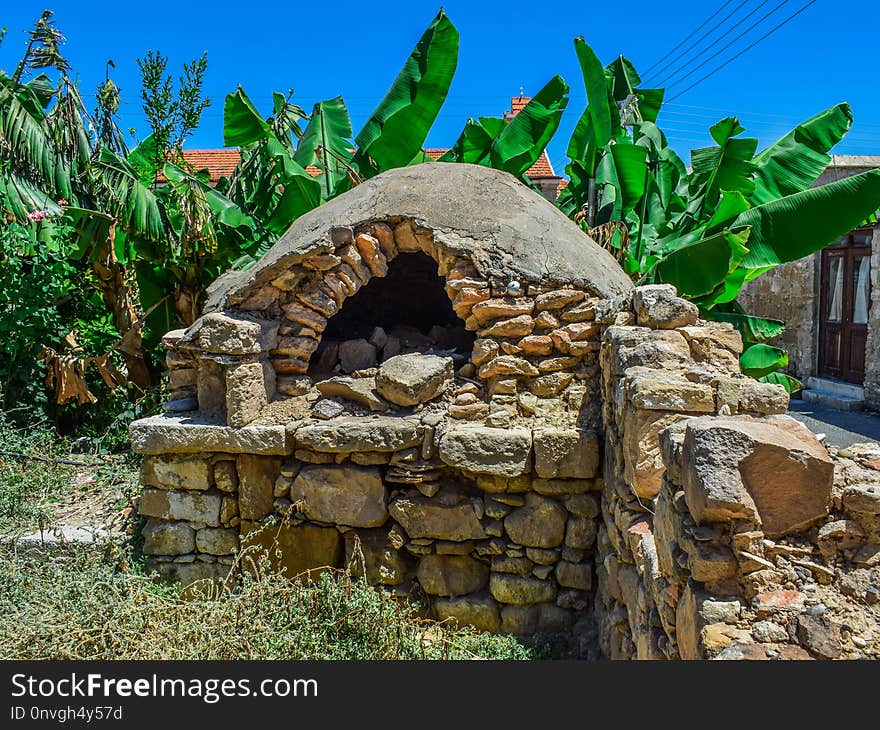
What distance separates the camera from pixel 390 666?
2.79 m

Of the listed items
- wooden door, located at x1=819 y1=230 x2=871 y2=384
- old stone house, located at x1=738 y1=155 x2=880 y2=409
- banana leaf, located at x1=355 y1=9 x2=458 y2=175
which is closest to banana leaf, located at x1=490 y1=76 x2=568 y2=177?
banana leaf, located at x1=355 y1=9 x2=458 y2=175

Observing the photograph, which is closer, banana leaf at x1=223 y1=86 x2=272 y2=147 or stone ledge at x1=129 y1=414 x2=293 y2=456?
stone ledge at x1=129 y1=414 x2=293 y2=456

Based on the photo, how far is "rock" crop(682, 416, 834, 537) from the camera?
2340 millimetres

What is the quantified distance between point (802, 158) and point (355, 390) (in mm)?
5262

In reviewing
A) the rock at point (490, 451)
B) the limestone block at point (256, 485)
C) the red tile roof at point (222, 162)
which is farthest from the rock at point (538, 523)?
the red tile roof at point (222, 162)

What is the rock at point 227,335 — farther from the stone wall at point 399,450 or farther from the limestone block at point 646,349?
the limestone block at point 646,349

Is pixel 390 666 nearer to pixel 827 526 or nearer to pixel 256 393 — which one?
pixel 827 526

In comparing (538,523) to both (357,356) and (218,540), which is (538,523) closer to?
(357,356)

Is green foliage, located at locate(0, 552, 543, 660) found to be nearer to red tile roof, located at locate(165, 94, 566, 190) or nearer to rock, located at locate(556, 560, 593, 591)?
rock, located at locate(556, 560, 593, 591)

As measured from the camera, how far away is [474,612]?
477cm

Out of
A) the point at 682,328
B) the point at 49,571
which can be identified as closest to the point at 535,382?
the point at 682,328

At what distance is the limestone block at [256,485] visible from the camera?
198 inches

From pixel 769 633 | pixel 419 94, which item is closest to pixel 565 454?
pixel 769 633

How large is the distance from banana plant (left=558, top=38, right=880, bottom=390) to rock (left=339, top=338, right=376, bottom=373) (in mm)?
2468
